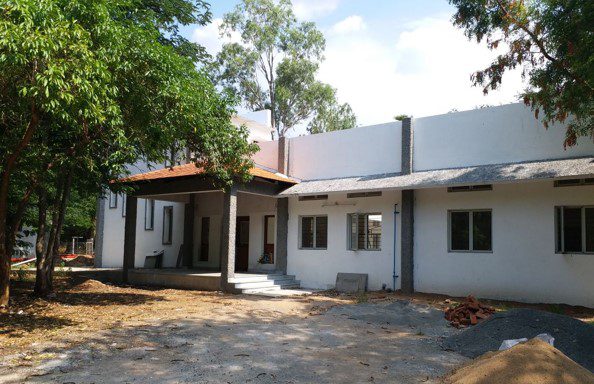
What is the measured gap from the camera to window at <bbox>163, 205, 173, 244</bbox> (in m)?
21.9

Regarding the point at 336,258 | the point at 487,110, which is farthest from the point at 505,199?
the point at 336,258

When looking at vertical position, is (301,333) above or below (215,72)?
below

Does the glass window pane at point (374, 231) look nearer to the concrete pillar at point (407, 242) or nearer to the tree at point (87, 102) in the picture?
the concrete pillar at point (407, 242)

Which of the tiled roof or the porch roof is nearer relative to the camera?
the porch roof

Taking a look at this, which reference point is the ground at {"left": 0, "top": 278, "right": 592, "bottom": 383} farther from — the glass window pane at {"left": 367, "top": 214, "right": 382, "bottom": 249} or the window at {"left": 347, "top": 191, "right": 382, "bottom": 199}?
the window at {"left": 347, "top": 191, "right": 382, "bottom": 199}

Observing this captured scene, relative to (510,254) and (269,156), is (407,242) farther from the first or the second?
(269,156)

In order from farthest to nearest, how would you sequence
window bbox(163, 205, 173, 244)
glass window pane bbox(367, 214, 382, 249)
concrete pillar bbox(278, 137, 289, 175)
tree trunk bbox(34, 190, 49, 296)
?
window bbox(163, 205, 173, 244)
concrete pillar bbox(278, 137, 289, 175)
glass window pane bbox(367, 214, 382, 249)
tree trunk bbox(34, 190, 49, 296)

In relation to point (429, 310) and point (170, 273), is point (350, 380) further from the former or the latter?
point (170, 273)

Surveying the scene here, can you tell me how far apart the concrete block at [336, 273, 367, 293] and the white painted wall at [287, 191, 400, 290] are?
182 millimetres

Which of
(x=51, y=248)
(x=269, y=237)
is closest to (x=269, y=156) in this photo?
(x=269, y=237)

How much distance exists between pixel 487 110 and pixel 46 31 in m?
11.6

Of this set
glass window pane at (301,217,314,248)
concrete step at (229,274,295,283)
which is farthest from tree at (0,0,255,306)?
glass window pane at (301,217,314,248)

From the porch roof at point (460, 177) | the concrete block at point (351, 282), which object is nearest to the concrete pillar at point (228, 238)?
the porch roof at point (460, 177)

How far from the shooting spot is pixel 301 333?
891 centimetres
